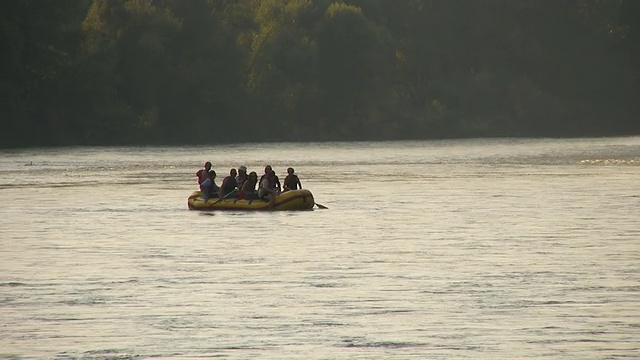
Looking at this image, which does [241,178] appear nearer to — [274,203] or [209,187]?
[274,203]

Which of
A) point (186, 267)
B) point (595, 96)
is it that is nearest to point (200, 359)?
point (186, 267)

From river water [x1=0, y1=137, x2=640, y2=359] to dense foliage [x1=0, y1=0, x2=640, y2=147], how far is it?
128 ft

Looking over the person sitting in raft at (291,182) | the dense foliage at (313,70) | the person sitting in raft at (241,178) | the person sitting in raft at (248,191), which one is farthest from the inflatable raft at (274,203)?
the dense foliage at (313,70)

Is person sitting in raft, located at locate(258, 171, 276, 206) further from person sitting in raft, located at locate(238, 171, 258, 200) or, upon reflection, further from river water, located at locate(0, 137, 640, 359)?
river water, located at locate(0, 137, 640, 359)

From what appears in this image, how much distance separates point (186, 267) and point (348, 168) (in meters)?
43.1

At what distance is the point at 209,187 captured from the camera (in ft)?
136

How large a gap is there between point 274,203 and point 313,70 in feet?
223

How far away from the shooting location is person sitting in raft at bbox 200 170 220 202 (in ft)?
134

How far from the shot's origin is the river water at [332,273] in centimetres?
1866

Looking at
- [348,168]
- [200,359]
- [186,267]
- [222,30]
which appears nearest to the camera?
[200,359]

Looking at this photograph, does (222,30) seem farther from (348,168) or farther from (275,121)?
(348,168)

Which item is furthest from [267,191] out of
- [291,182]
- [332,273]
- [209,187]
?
[332,273]

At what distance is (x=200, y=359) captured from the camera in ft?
57.2

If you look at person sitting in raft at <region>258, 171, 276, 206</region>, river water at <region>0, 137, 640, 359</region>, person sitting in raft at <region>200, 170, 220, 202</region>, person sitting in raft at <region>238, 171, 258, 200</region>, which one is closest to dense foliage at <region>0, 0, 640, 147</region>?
river water at <region>0, 137, 640, 359</region>
